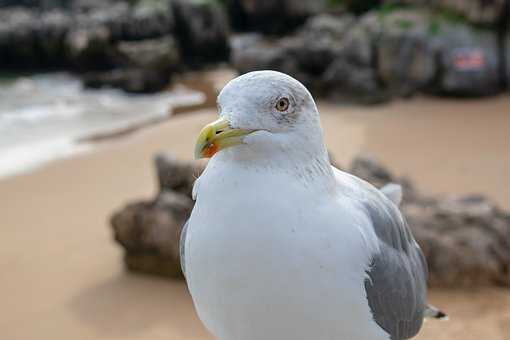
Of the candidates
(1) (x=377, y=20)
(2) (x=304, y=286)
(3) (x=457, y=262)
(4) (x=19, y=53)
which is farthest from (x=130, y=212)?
(4) (x=19, y=53)

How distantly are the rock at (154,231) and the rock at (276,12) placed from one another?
11480mm

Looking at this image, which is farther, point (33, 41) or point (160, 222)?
point (33, 41)

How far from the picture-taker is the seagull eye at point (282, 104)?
4.64 ft

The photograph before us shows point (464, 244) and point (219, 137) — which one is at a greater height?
point (219, 137)

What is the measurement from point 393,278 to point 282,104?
0.57 m

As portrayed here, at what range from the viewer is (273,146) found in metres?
1.40

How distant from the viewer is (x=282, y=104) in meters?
1.42

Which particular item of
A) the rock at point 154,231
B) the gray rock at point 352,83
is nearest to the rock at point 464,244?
the rock at point 154,231

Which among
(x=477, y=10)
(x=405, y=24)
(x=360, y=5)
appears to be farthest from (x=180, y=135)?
(x=360, y=5)

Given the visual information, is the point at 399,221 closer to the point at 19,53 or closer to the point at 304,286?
the point at 304,286

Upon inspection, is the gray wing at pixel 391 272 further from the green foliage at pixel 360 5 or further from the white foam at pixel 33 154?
the green foliage at pixel 360 5

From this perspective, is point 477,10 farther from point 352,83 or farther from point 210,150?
point 210,150

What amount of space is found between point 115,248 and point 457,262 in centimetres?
235

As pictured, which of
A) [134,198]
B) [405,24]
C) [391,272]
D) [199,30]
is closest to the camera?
[391,272]
